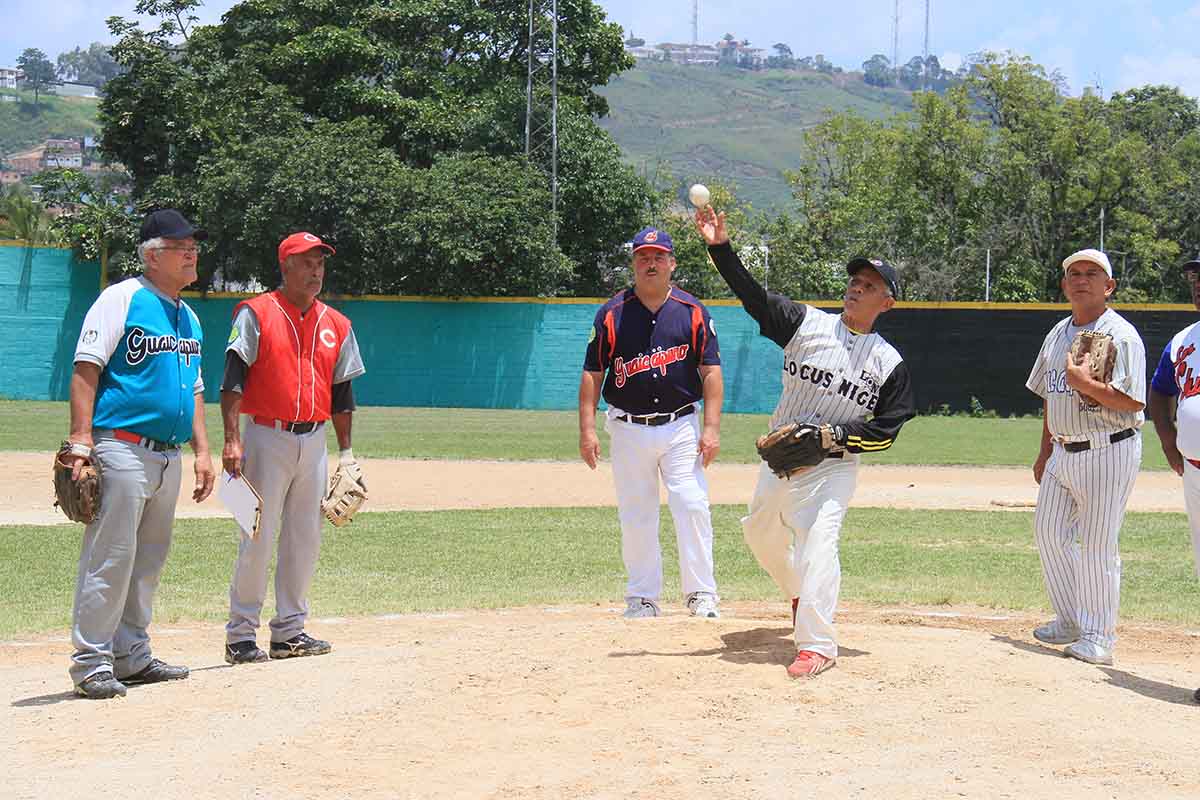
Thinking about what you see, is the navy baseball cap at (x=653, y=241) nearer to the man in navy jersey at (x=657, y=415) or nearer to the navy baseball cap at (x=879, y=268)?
the man in navy jersey at (x=657, y=415)

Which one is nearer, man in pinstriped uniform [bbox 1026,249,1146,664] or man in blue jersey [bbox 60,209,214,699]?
man in blue jersey [bbox 60,209,214,699]

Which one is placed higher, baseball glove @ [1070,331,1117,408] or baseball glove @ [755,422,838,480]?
baseball glove @ [1070,331,1117,408]

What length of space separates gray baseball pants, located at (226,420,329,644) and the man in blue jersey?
1.15 ft

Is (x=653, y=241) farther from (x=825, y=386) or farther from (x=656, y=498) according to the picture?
(x=825, y=386)

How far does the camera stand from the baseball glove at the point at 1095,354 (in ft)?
21.1

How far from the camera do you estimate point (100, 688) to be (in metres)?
5.74

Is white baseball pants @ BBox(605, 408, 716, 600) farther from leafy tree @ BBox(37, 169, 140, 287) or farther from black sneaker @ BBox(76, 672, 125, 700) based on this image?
leafy tree @ BBox(37, 169, 140, 287)

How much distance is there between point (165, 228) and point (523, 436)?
17.4m

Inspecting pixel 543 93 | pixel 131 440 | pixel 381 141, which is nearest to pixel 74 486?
pixel 131 440

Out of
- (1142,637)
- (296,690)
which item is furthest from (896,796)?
(1142,637)

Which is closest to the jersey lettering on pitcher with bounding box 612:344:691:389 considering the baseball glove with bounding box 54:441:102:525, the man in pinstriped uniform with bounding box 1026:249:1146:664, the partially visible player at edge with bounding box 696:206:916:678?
the partially visible player at edge with bounding box 696:206:916:678

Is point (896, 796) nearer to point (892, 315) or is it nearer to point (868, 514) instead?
point (868, 514)

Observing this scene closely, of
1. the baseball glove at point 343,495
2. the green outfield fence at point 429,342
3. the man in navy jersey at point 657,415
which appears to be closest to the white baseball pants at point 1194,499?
the man in navy jersey at point 657,415

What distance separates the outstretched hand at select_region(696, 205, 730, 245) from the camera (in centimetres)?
607
